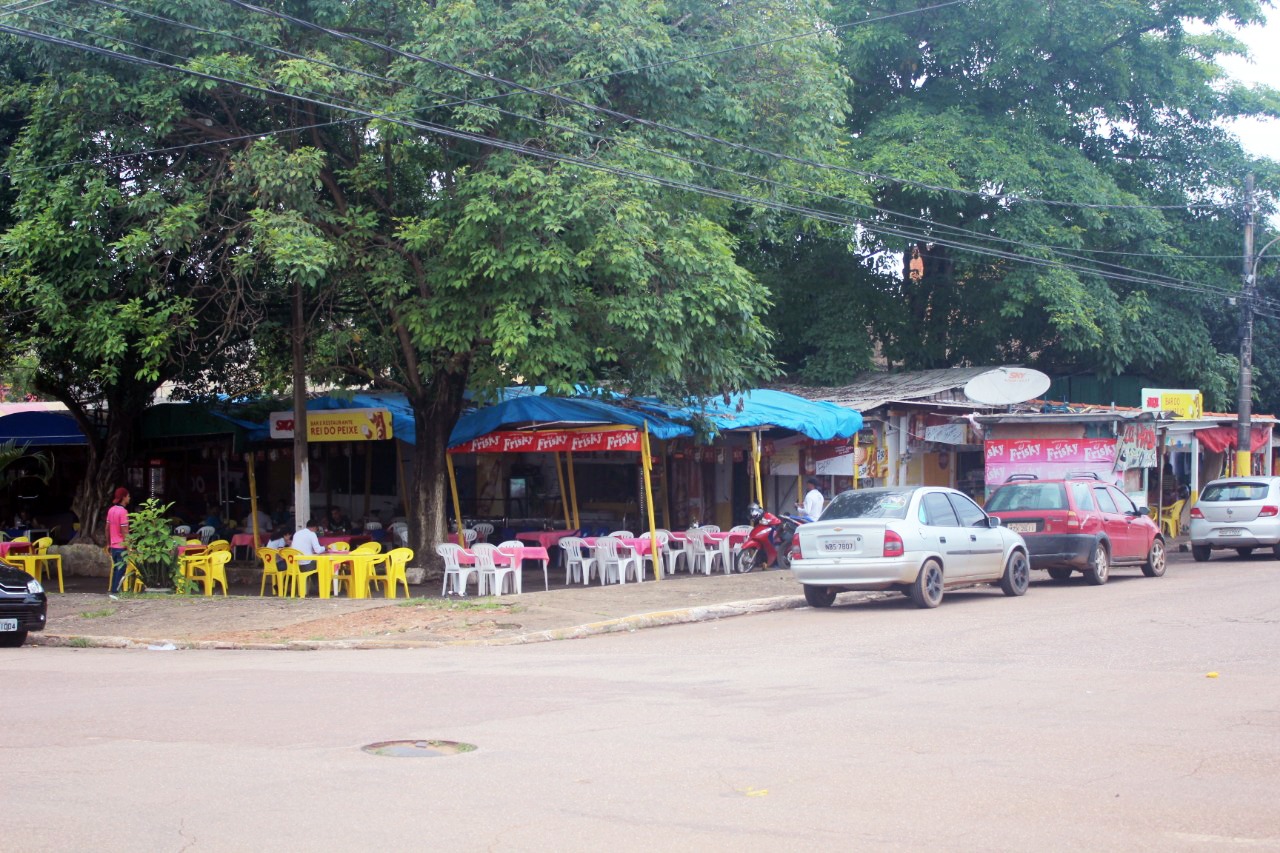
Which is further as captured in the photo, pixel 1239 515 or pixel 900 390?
pixel 900 390

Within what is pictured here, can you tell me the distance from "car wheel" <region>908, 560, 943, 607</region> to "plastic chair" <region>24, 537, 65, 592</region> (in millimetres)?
13469

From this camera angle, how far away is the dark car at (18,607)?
14.3m

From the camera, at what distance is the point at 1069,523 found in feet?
60.4

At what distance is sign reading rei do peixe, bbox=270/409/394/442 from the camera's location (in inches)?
800

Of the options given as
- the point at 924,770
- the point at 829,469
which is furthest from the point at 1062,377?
the point at 924,770

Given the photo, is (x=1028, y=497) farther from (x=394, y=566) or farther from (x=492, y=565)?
(x=394, y=566)

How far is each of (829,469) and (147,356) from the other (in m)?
12.5

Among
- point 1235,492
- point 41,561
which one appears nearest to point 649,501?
point 41,561

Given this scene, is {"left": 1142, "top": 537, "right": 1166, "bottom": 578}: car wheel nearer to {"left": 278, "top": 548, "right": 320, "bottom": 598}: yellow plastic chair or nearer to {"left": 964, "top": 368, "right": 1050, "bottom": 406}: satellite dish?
{"left": 964, "top": 368, "right": 1050, "bottom": 406}: satellite dish

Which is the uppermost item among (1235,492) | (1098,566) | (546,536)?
(1235,492)

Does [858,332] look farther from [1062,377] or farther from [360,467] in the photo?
[360,467]

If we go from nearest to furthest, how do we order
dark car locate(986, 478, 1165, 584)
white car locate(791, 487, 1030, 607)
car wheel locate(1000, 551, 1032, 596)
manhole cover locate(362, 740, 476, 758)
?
manhole cover locate(362, 740, 476, 758)
white car locate(791, 487, 1030, 607)
car wheel locate(1000, 551, 1032, 596)
dark car locate(986, 478, 1165, 584)

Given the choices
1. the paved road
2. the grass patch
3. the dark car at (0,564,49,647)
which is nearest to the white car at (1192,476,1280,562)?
the paved road

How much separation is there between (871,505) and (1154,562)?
7124 millimetres
